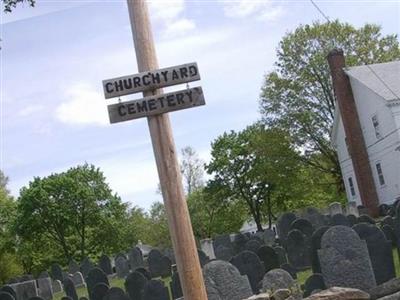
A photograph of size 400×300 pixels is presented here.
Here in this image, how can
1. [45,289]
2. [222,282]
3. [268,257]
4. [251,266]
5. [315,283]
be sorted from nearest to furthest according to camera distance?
1. [222,282]
2. [315,283]
3. [251,266]
4. [268,257]
5. [45,289]

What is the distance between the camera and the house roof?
30.6 metres

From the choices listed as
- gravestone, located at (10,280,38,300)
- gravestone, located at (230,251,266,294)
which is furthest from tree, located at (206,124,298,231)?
gravestone, located at (230,251,266,294)

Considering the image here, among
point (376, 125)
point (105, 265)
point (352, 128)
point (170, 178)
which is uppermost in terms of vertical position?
point (352, 128)

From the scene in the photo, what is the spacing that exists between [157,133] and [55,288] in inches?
954

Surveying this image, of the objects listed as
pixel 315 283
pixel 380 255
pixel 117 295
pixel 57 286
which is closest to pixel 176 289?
pixel 117 295

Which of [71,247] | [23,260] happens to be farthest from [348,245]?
[23,260]

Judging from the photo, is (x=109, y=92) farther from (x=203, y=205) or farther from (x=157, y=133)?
(x=203, y=205)

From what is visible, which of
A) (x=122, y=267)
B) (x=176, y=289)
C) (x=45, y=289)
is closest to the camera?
(x=176, y=289)

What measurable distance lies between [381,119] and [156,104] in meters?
28.0

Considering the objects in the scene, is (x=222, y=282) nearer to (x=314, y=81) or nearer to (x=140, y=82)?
(x=140, y=82)

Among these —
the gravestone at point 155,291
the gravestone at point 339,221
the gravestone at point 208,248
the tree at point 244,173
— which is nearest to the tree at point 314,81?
the tree at point 244,173

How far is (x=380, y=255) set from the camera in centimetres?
1126

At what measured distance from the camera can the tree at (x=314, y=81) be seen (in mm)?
42219

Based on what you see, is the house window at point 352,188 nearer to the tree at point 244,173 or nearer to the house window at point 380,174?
the house window at point 380,174
